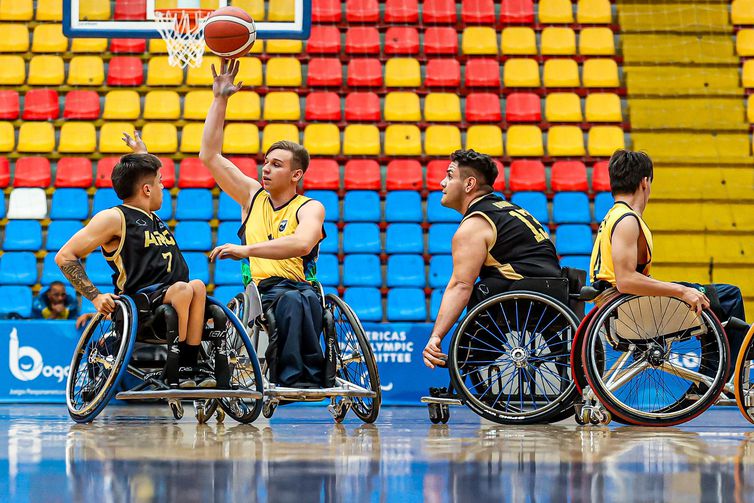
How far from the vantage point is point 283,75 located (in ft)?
35.5

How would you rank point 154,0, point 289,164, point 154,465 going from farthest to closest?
1. point 154,0
2. point 289,164
3. point 154,465

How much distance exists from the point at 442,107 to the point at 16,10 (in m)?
4.94

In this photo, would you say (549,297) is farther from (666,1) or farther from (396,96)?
(666,1)

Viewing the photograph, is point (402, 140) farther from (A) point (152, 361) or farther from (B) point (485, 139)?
(A) point (152, 361)

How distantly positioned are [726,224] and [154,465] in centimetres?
821

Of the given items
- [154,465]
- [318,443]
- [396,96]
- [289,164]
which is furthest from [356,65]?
[154,465]

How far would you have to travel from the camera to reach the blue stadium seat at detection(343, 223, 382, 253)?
368 inches

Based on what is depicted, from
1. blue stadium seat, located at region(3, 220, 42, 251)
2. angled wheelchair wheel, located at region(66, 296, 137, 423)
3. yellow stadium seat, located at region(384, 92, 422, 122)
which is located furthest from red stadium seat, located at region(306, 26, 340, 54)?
angled wheelchair wheel, located at region(66, 296, 137, 423)

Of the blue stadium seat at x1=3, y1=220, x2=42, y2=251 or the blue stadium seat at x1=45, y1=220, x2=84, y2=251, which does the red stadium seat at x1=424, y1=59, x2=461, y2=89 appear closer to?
the blue stadium seat at x1=45, y1=220, x2=84, y2=251

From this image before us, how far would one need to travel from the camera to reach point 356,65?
1092 cm

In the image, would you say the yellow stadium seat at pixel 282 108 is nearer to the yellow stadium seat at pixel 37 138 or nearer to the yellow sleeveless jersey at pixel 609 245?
the yellow stadium seat at pixel 37 138

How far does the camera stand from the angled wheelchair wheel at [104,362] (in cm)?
413

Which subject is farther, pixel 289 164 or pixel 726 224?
pixel 726 224

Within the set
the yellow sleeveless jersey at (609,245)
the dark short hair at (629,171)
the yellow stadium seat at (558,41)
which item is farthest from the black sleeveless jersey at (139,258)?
the yellow stadium seat at (558,41)
